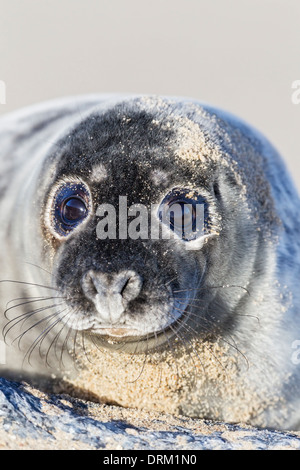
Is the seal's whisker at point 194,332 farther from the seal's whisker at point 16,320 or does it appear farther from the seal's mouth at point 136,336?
the seal's whisker at point 16,320

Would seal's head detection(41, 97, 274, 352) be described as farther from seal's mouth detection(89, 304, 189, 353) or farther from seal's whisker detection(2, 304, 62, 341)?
seal's whisker detection(2, 304, 62, 341)

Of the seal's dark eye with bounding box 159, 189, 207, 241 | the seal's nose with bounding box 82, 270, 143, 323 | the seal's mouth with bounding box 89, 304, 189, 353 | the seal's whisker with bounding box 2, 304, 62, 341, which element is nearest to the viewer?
the seal's nose with bounding box 82, 270, 143, 323

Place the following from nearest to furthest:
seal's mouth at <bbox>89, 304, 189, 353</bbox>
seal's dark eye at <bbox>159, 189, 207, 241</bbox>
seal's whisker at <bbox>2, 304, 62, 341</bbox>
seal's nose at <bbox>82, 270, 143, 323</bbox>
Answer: seal's nose at <bbox>82, 270, 143, 323</bbox>
seal's mouth at <bbox>89, 304, 189, 353</bbox>
seal's dark eye at <bbox>159, 189, 207, 241</bbox>
seal's whisker at <bbox>2, 304, 62, 341</bbox>

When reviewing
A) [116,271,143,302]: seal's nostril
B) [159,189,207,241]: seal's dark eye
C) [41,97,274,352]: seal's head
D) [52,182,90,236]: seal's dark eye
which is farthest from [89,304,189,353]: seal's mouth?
[52,182,90,236]: seal's dark eye

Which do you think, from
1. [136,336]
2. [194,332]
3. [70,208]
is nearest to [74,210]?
[70,208]

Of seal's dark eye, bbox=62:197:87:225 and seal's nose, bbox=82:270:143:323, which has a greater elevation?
seal's dark eye, bbox=62:197:87:225

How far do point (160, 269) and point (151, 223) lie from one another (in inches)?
8.5

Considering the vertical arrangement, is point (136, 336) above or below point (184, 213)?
below

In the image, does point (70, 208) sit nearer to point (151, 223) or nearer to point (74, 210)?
point (74, 210)

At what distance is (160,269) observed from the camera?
8.29 feet

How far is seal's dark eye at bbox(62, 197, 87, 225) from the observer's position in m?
2.77

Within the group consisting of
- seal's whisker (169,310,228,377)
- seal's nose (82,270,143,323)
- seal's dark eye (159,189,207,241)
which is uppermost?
seal's dark eye (159,189,207,241)
